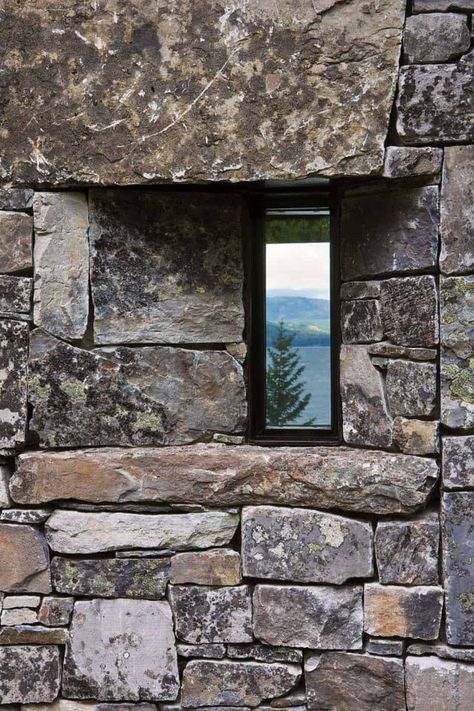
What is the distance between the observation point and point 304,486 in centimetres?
250

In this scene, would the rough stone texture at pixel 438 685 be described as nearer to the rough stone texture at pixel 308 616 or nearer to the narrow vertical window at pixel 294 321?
the rough stone texture at pixel 308 616

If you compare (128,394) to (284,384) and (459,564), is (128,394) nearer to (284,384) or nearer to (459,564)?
(284,384)

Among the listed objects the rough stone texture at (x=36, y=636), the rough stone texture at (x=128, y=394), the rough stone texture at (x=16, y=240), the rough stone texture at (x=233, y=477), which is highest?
the rough stone texture at (x=16, y=240)

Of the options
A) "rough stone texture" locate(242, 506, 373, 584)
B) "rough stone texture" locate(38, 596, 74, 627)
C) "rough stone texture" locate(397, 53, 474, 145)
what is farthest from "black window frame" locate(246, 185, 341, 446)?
"rough stone texture" locate(38, 596, 74, 627)

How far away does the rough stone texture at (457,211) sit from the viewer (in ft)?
7.83

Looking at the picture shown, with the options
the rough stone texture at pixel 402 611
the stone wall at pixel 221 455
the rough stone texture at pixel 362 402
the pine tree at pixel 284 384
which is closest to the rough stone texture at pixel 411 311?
the stone wall at pixel 221 455

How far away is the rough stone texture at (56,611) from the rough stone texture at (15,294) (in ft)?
3.07

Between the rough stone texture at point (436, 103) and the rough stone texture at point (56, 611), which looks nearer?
the rough stone texture at point (436, 103)

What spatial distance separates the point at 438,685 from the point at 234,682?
63 centimetres

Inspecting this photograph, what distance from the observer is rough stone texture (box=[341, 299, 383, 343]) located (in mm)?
2545

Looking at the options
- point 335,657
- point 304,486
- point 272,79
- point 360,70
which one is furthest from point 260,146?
Answer: point 335,657

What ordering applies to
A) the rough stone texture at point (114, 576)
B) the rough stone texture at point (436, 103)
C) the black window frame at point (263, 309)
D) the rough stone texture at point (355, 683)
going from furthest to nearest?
the black window frame at point (263, 309), the rough stone texture at point (114, 576), the rough stone texture at point (355, 683), the rough stone texture at point (436, 103)

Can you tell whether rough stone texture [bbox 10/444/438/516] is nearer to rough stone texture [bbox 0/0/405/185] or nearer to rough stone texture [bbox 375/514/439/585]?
rough stone texture [bbox 375/514/439/585]

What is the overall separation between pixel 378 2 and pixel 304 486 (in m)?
1.46
